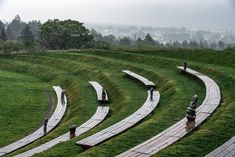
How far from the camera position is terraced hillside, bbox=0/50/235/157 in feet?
59.8

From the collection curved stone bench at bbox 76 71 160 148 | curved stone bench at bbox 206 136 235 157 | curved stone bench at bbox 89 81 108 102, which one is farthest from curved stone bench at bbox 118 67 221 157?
curved stone bench at bbox 89 81 108 102

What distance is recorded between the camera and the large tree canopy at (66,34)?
310ft

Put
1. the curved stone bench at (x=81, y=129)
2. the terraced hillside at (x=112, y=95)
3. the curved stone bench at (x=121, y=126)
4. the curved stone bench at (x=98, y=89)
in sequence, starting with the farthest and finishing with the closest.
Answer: the curved stone bench at (x=98, y=89) → the curved stone bench at (x=81, y=129) → the curved stone bench at (x=121, y=126) → the terraced hillside at (x=112, y=95)

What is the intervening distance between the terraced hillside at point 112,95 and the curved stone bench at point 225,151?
53 cm

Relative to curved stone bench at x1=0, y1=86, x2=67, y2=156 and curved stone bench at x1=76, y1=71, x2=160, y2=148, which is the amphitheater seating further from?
curved stone bench at x1=0, y1=86, x2=67, y2=156

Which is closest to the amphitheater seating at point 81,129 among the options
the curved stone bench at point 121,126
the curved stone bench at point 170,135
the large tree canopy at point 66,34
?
the curved stone bench at point 121,126

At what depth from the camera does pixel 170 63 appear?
155 ft

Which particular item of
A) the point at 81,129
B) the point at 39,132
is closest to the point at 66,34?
the point at 39,132

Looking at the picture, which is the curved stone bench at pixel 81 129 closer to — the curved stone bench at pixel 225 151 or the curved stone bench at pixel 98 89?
the curved stone bench at pixel 98 89

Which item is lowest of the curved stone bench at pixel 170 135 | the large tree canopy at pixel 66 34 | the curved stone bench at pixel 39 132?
the curved stone bench at pixel 39 132

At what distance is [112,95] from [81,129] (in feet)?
39.0

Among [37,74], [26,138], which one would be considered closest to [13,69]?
[37,74]

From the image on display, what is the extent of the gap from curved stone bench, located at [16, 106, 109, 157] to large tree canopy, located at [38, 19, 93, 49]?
214 feet

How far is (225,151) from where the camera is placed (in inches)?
618
